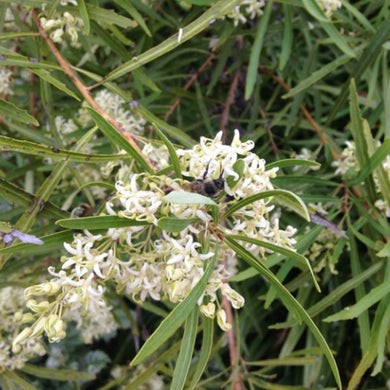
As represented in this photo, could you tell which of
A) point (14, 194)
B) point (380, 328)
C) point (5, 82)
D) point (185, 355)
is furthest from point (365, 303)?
point (5, 82)

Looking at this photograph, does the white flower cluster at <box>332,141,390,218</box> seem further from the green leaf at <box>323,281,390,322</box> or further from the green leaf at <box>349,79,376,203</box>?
the green leaf at <box>323,281,390,322</box>

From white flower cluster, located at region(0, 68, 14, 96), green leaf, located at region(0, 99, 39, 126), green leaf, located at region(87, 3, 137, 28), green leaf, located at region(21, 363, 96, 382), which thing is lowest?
green leaf, located at region(21, 363, 96, 382)

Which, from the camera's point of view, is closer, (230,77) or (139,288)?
(139,288)

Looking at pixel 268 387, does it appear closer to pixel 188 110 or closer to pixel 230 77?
pixel 188 110

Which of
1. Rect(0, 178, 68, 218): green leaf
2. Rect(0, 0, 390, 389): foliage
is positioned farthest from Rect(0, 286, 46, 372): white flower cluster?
Rect(0, 178, 68, 218): green leaf

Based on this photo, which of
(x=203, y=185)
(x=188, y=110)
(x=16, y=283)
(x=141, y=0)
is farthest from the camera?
(x=188, y=110)

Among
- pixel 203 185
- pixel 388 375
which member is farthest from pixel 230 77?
pixel 203 185
